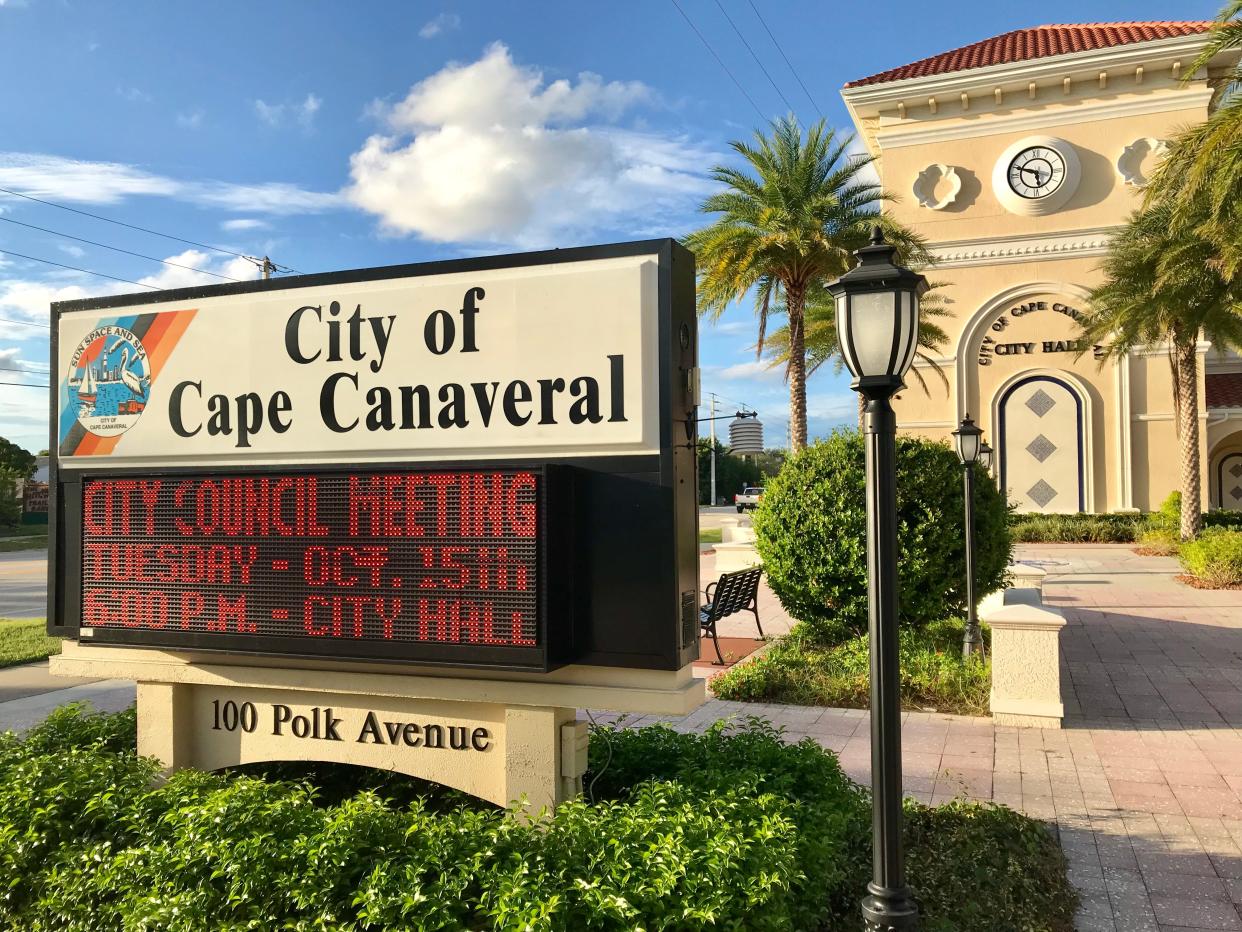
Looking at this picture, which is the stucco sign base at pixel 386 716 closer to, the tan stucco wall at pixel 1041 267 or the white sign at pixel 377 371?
the white sign at pixel 377 371

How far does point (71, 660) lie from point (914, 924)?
15.2 ft

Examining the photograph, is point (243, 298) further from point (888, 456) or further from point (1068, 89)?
point (1068, 89)

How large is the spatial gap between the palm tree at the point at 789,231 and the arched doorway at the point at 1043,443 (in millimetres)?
11989

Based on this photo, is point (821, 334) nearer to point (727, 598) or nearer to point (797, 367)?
point (797, 367)

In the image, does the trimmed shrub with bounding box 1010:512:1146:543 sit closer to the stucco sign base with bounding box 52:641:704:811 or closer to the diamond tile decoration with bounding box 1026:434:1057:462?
the diamond tile decoration with bounding box 1026:434:1057:462

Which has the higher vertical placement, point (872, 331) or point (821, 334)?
point (821, 334)

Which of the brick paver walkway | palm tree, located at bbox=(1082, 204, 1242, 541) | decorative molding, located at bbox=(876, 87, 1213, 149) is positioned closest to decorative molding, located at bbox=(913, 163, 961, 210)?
decorative molding, located at bbox=(876, 87, 1213, 149)

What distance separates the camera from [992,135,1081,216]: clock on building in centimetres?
2927

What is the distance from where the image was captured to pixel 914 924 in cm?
327

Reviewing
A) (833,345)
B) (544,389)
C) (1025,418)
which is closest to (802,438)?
(833,345)

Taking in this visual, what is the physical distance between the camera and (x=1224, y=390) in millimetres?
32812

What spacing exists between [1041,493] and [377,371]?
30332 millimetres

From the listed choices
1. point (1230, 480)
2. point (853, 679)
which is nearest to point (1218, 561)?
point (853, 679)

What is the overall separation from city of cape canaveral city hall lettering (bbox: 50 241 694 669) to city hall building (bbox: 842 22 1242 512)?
27.4 metres
